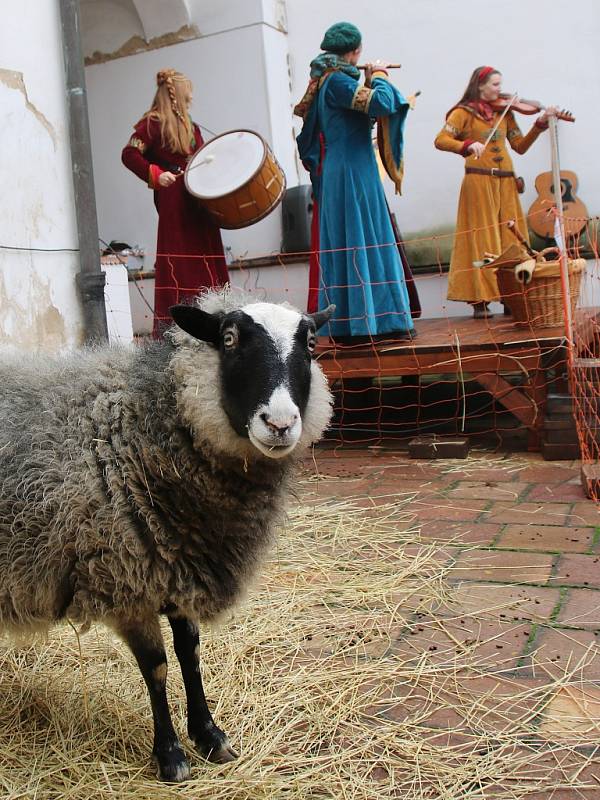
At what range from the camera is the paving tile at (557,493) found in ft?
13.9

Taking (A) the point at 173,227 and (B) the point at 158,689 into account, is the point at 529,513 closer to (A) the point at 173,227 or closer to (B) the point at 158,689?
(B) the point at 158,689

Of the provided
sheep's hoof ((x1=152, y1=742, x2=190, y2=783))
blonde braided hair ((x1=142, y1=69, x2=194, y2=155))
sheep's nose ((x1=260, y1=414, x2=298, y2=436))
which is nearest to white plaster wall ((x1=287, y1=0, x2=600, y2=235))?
blonde braided hair ((x1=142, y1=69, x2=194, y2=155))

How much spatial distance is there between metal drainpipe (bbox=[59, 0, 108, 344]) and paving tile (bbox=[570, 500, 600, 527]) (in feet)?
9.42

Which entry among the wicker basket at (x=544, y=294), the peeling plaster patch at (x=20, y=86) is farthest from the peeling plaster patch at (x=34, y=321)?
the wicker basket at (x=544, y=294)

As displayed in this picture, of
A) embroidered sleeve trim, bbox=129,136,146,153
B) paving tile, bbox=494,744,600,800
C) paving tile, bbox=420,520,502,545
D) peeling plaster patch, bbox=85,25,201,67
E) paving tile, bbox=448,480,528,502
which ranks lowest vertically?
paving tile, bbox=494,744,600,800

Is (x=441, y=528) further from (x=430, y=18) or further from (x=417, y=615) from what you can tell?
(x=430, y=18)

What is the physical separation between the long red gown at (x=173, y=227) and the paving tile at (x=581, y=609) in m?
3.73

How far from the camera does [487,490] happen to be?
4.57 m

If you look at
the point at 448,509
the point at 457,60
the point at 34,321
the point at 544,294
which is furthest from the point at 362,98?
the point at 457,60

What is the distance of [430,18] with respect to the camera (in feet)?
26.6

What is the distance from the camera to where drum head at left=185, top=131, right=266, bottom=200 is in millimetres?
5402

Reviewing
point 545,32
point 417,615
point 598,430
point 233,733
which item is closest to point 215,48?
point 545,32

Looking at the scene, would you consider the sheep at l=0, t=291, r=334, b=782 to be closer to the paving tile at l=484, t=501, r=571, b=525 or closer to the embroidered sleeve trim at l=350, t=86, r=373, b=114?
the paving tile at l=484, t=501, r=571, b=525

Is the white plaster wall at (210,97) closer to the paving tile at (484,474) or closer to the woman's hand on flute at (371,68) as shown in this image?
the woman's hand on flute at (371,68)
